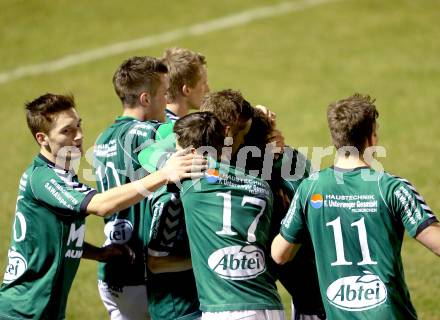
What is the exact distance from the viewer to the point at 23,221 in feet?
23.8

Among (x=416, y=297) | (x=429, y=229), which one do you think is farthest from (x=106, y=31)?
(x=429, y=229)

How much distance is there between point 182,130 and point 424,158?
27.4 ft

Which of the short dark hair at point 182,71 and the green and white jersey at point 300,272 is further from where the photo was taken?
the short dark hair at point 182,71

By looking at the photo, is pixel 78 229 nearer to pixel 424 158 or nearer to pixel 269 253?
pixel 269 253

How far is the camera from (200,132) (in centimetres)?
685

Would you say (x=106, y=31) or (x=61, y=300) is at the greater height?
(x=106, y=31)

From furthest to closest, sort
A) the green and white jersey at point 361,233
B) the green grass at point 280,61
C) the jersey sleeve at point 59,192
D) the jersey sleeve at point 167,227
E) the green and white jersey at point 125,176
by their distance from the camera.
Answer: the green grass at point 280,61 < the green and white jersey at point 125,176 < the jersey sleeve at point 167,227 < the jersey sleeve at point 59,192 < the green and white jersey at point 361,233

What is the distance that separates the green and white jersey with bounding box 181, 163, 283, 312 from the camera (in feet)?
22.1

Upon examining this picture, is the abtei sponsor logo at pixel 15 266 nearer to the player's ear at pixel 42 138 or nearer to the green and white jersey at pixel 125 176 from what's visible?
the player's ear at pixel 42 138

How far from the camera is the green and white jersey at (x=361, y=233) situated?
21.2ft

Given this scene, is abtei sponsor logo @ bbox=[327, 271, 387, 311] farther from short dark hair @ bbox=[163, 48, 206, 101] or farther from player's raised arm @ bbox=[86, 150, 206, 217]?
short dark hair @ bbox=[163, 48, 206, 101]

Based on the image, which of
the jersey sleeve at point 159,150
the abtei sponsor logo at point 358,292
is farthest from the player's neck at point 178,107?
the abtei sponsor logo at point 358,292

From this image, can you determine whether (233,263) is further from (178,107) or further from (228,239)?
(178,107)

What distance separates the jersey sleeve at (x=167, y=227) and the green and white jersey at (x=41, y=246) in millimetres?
560
